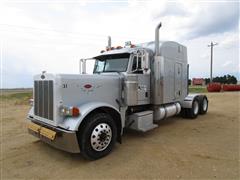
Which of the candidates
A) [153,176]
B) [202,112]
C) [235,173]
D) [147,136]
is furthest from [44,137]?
[202,112]

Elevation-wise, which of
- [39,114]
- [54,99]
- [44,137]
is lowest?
[44,137]

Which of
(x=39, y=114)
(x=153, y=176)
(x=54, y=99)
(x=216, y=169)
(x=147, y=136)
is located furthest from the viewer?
(x=147, y=136)

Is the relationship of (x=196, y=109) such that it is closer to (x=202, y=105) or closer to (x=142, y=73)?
(x=202, y=105)

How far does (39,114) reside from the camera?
451 centimetres

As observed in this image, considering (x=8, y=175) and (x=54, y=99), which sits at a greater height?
(x=54, y=99)

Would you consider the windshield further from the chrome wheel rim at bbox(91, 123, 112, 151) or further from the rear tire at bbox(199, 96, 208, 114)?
the rear tire at bbox(199, 96, 208, 114)

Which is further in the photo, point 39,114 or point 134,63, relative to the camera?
point 134,63

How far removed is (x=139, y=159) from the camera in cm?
405

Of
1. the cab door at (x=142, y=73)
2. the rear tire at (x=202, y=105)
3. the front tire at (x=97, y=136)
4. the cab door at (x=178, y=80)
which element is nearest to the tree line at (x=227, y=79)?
the rear tire at (x=202, y=105)

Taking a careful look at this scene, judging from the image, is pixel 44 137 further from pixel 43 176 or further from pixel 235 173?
pixel 235 173

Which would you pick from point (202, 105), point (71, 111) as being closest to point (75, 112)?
point (71, 111)

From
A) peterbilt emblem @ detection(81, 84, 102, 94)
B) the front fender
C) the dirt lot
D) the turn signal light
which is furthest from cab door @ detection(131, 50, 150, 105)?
the turn signal light

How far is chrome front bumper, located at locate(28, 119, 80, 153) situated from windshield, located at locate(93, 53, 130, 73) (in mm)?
2439

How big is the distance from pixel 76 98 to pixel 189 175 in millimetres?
2711
